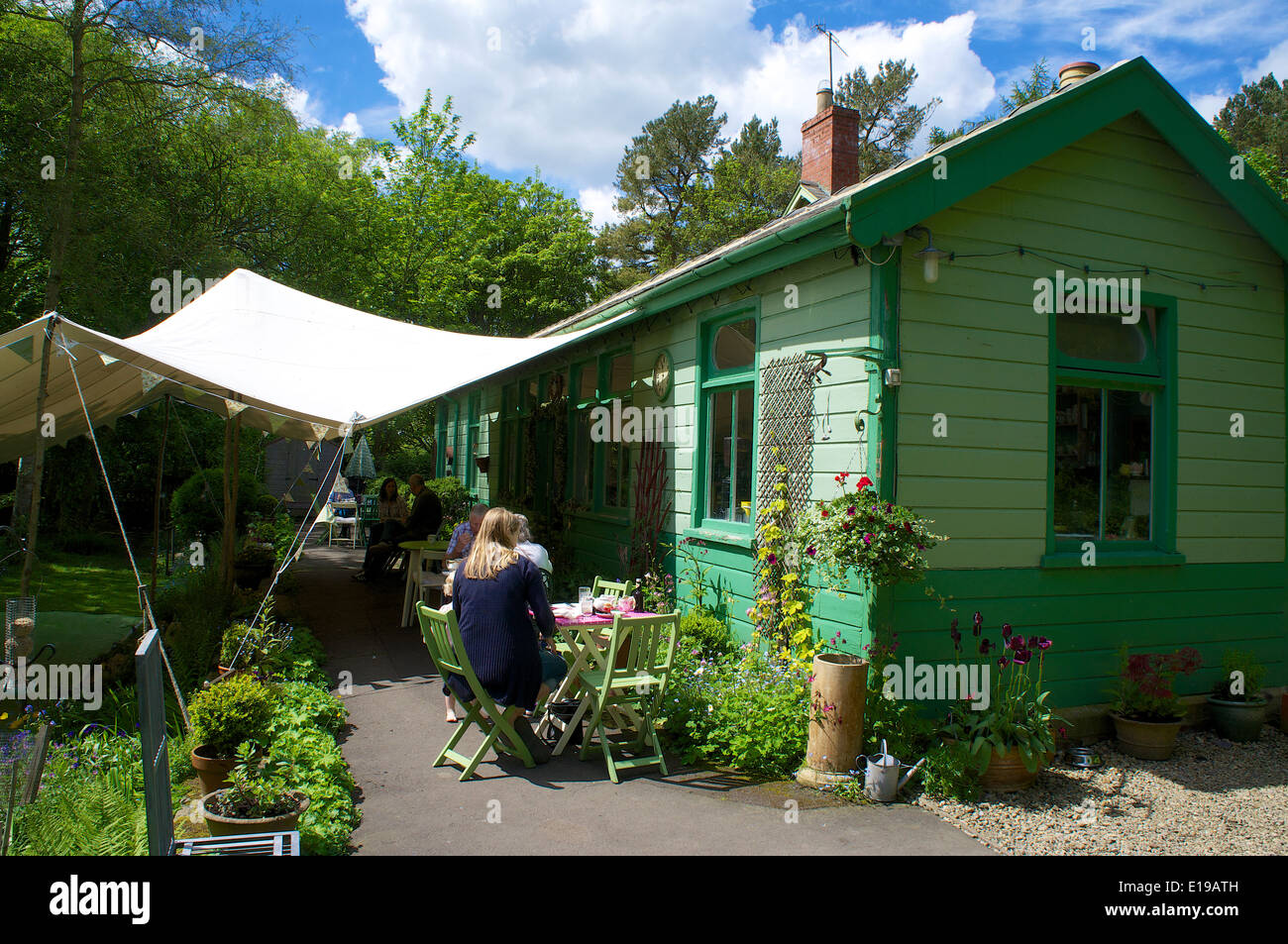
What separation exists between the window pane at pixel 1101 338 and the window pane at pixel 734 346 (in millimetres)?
2306

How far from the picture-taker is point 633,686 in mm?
5191

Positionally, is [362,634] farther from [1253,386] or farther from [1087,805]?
[1253,386]

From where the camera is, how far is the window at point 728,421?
6.84 meters

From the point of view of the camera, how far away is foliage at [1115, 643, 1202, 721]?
18.7ft

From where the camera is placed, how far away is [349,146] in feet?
89.9

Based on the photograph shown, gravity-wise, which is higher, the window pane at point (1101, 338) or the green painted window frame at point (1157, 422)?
the window pane at point (1101, 338)

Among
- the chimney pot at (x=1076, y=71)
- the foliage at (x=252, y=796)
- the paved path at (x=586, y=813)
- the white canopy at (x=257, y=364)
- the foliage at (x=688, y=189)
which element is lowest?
the paved path at (x=586, y=813)

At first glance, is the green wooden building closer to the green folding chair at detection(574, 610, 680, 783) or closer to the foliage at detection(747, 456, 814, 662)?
the foliage at detection(747, 456, 814, 662)

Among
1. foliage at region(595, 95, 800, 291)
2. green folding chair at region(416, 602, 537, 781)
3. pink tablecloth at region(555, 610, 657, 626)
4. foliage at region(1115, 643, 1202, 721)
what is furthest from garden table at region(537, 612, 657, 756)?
foliage at region(595, 95, 800, 291)

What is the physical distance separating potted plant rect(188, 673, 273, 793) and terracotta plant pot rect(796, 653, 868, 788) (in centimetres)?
314

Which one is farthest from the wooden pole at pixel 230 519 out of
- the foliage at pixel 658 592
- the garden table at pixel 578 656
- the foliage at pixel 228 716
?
the garden table at pixel 578 656

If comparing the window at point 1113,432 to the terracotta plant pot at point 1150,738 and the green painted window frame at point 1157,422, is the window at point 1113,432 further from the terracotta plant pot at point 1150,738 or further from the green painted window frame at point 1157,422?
the terracotta plant pot at point 1150,738

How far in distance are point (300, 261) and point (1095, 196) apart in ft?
50.7

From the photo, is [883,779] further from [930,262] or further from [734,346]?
[734,346]
